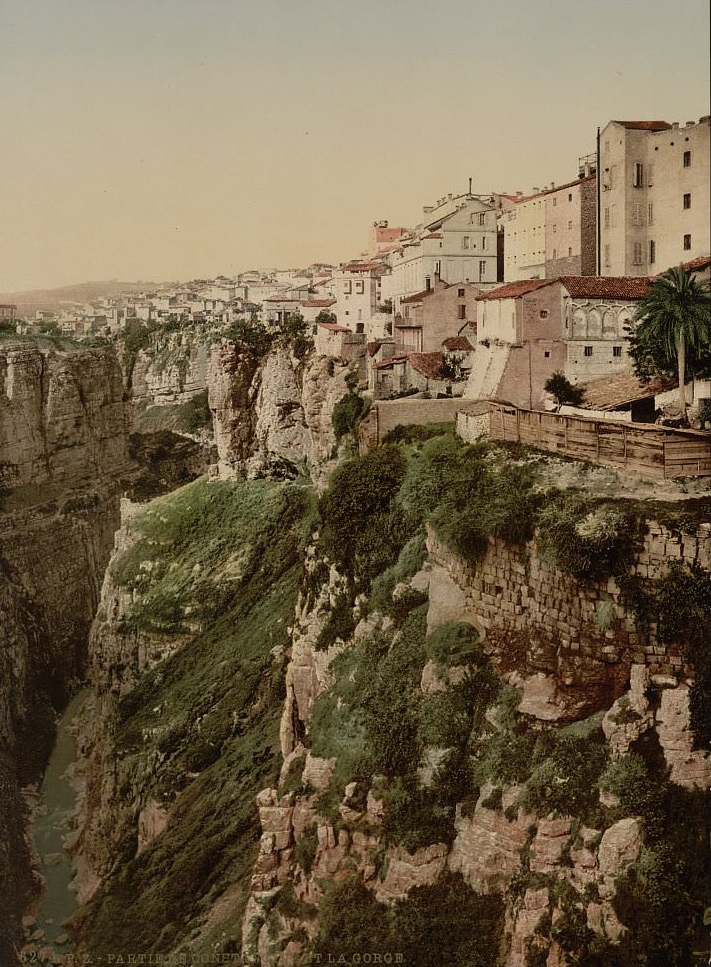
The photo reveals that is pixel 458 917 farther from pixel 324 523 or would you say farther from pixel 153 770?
pixel 153 770

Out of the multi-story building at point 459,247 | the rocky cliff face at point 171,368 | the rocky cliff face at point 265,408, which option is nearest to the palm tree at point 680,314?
the rocky cliff face at point 265,408

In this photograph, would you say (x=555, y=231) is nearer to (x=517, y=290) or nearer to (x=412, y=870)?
(x=517, y=290)

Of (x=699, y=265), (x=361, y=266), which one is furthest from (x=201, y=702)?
(x=361, y=266)

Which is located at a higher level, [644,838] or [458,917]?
[644,838]

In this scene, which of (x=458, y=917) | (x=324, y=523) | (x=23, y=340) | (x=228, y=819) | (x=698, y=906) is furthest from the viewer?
(x=23, y=340)

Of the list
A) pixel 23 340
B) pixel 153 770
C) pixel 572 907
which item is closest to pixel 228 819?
pixel 153 770
